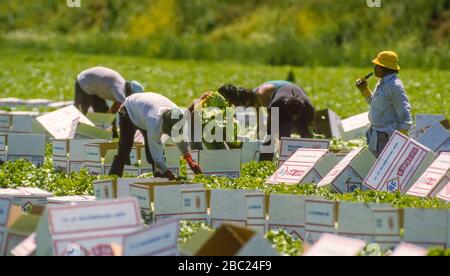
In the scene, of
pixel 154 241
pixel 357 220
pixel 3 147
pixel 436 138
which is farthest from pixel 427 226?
pixel 3 147

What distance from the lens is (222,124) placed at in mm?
13016

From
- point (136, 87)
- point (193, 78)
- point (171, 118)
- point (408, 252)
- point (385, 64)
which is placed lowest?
point (408, 252)

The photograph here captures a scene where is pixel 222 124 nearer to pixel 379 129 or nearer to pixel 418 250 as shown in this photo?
pixel 379 129

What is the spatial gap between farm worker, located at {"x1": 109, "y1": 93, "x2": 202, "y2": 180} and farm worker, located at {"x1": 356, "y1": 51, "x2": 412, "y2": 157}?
1.91 metres

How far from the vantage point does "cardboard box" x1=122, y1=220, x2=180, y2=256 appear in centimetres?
753

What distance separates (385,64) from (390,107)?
45 centimetres

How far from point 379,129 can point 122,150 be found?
2.67 m

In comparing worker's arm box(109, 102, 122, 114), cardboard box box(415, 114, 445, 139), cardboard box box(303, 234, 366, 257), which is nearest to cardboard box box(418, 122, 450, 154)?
cardboard box box(415, 114, 445, 139)

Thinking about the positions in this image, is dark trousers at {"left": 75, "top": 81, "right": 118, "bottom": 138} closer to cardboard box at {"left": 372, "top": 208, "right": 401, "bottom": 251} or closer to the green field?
the green field

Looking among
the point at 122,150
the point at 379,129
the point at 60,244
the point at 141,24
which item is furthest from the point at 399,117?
the point at 141,24

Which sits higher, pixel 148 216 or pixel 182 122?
pixel 182 122

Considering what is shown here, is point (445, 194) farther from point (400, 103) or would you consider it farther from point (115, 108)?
point (115, 108)

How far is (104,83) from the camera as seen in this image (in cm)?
1619
